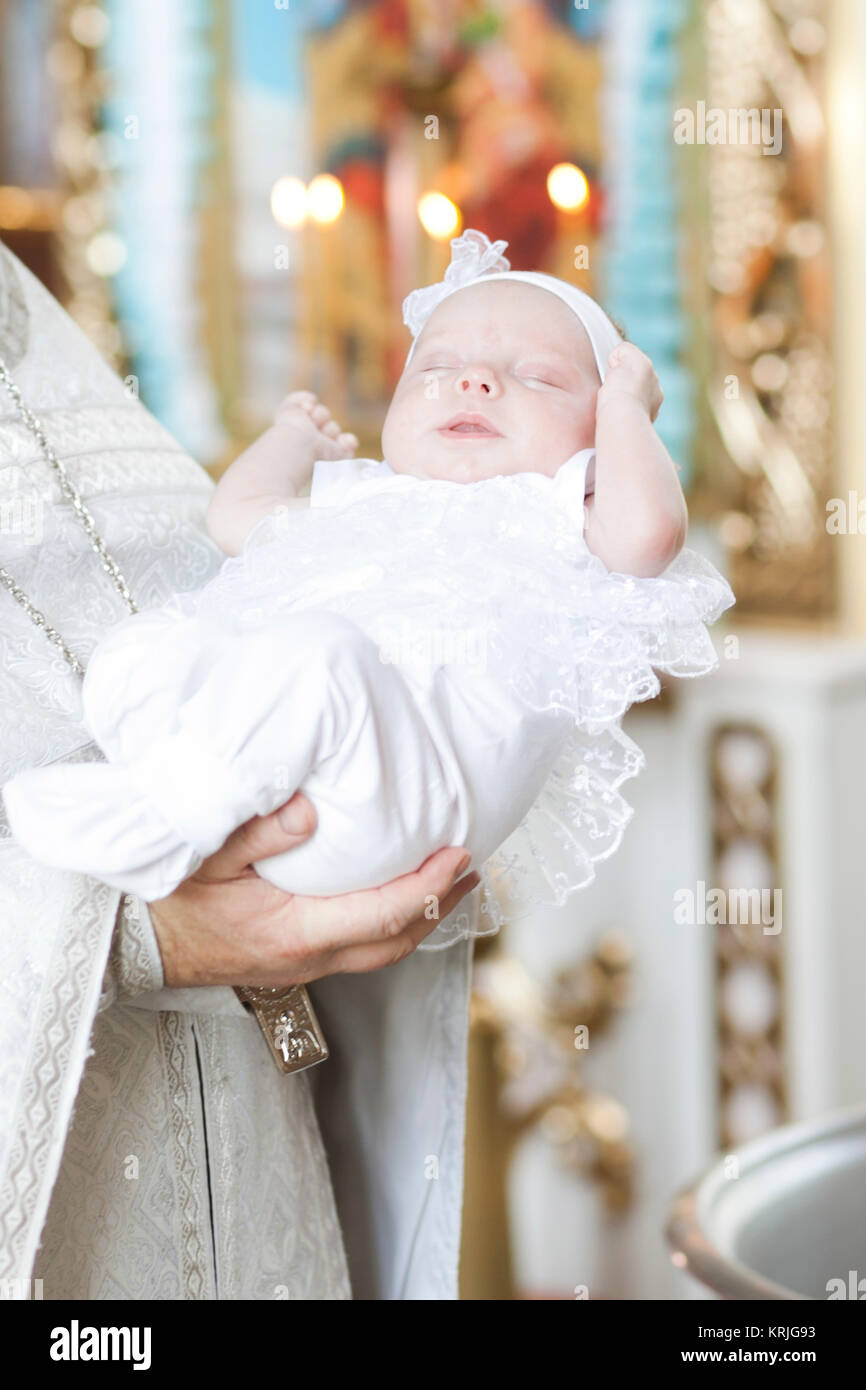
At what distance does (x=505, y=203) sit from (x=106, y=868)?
107 inches

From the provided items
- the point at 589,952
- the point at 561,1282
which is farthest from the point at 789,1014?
the point at 561,1282

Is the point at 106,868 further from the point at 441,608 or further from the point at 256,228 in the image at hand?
the point at 256,228

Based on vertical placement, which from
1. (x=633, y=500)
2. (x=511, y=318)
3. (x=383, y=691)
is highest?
(x=511, y=318)

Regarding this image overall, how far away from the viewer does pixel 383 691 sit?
107cm

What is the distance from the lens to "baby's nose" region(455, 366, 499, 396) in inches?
49.8

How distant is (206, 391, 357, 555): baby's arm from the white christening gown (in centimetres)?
5

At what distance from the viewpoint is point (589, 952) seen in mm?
3574

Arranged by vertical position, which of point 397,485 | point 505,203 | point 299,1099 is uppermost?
point 505,203

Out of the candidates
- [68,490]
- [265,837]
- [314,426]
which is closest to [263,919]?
[265,837]

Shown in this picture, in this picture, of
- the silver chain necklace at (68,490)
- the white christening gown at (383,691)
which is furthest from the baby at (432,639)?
the silver chain necklace at (68,490)

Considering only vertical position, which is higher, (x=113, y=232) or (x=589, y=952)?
(x=113, y=232)

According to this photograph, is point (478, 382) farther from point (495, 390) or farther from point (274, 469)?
point (274, 469)

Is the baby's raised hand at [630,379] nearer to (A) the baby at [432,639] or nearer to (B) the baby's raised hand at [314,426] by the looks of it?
(A) the baby at [432,639]

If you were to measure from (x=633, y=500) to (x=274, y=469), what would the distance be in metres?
0.38
